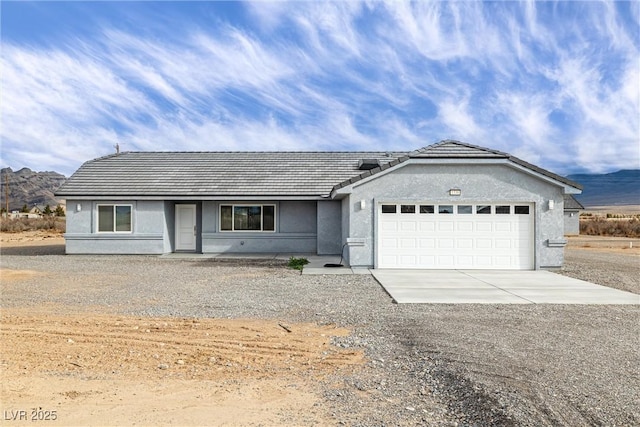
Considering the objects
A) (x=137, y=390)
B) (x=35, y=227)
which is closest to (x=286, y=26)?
(x=137, y=390)

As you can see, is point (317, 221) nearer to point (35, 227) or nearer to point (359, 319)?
point (359, 319)

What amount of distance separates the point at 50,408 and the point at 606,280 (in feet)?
46.0

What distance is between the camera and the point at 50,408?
14.5 feet

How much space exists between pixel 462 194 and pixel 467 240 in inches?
60.0

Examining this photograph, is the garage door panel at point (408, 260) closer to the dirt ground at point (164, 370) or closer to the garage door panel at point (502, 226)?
the garage door panel at point (502, 226)

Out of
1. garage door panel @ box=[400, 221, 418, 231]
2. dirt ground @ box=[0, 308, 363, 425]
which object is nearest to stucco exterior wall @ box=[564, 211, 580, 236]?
garage door panel @ box=[400, 221, 418, 231]

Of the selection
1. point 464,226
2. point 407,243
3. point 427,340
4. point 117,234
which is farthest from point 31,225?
→ point 427,340

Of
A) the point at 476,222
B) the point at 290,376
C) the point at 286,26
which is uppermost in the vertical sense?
the point at 286,26

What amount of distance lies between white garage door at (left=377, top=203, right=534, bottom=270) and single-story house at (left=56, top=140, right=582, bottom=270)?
0.03 meters

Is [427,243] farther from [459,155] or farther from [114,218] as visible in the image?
[114,218]

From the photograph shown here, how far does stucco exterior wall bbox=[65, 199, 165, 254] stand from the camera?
20.4 m

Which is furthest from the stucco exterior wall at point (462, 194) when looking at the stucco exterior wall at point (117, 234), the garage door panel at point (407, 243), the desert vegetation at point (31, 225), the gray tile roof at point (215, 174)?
the desert vegetation at point (31, 225)

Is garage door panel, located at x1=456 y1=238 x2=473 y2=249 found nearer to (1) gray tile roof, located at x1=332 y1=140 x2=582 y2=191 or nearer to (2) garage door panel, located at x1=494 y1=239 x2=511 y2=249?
(2) garage door panel, located at x1=494 y1=239 x2=511 y2=249

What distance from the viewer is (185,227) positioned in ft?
72.0
